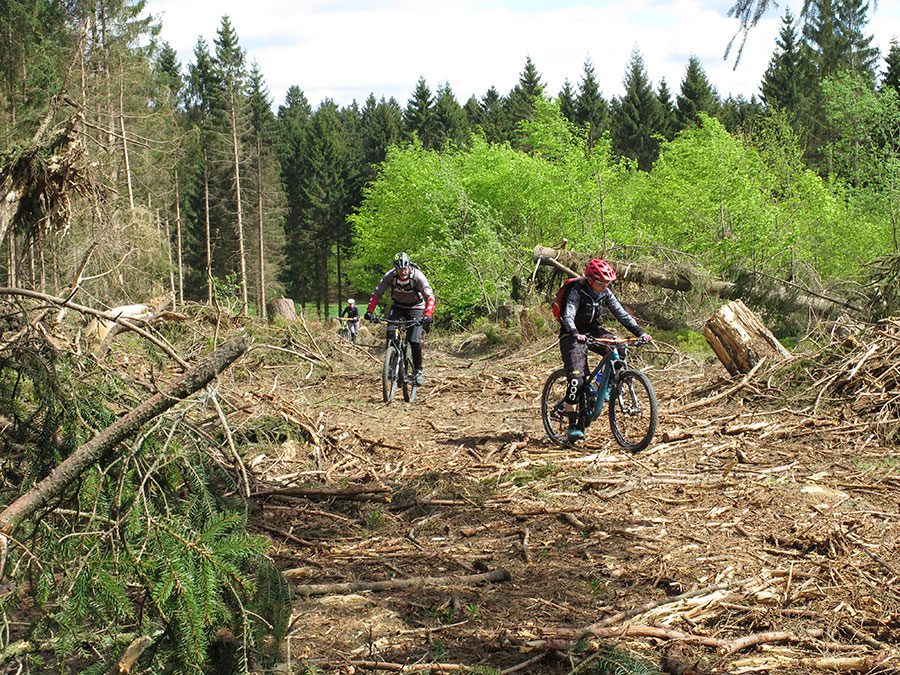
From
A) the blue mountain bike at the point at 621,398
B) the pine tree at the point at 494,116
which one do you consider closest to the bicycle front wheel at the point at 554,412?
the blue mountain bike at the point at 621,398

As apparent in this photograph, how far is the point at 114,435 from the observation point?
307cm

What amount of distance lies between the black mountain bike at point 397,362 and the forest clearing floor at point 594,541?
996mm

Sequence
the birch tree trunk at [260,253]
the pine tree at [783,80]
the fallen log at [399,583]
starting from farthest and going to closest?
the pine tree at [783,80]
the birch tree trunk at [260,253]
the fallen log at [399,583]

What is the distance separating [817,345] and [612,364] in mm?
3562

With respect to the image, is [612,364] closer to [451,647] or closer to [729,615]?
[729,615]

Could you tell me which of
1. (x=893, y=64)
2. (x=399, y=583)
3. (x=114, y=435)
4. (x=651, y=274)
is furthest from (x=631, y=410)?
(x=893, y=64)

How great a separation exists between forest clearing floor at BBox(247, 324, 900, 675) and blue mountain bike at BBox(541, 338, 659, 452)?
0.25 metres

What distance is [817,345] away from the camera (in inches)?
396

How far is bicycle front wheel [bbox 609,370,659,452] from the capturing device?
7.89 m

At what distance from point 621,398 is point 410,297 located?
4362 mm

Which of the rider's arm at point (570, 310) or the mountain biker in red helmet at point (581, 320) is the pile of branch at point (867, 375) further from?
the rider's arm at point (570, 310)

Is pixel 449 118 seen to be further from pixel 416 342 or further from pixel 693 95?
pixel 416 342

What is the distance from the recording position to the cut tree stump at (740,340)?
1059cm

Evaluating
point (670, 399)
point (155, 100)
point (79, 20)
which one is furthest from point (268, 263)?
point (670, 399)
